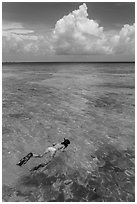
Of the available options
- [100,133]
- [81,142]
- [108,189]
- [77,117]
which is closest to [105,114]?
[77,117]

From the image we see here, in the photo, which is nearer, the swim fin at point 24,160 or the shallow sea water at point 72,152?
the shallow sea water at point 72,152

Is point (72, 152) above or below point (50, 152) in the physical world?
below

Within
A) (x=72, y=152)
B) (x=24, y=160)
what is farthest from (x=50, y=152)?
(x=24, y=160)

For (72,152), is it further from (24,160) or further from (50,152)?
(24,160)

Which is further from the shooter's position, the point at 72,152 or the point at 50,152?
the point at 72,152

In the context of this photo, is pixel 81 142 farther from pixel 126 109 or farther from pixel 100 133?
pixel 126 109

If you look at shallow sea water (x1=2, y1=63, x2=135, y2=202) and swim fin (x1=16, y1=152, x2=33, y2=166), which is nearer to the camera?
shallow sea water (x1=2, y1=63, x2=135, y2=202)

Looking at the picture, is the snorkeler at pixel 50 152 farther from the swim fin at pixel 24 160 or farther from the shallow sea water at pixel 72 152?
the shallow sea water at pixel 72 152

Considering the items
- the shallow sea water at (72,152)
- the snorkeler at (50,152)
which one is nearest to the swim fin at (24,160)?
the snorkeler at (50,152)

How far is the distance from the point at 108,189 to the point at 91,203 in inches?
59.3

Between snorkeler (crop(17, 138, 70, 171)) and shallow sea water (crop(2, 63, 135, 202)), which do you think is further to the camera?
snorkeler (crop(17, 138, 70, 171))

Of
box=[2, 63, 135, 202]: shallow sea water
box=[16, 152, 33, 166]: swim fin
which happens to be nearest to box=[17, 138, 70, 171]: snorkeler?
box=[16, 152, 33, 166]: swim fin

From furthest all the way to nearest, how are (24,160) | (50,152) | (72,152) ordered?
(72,152) → (50,152) → (24,160)

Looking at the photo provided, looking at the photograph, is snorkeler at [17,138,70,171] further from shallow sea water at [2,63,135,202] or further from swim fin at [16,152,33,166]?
shallow sea water at [2,63,135,202]
